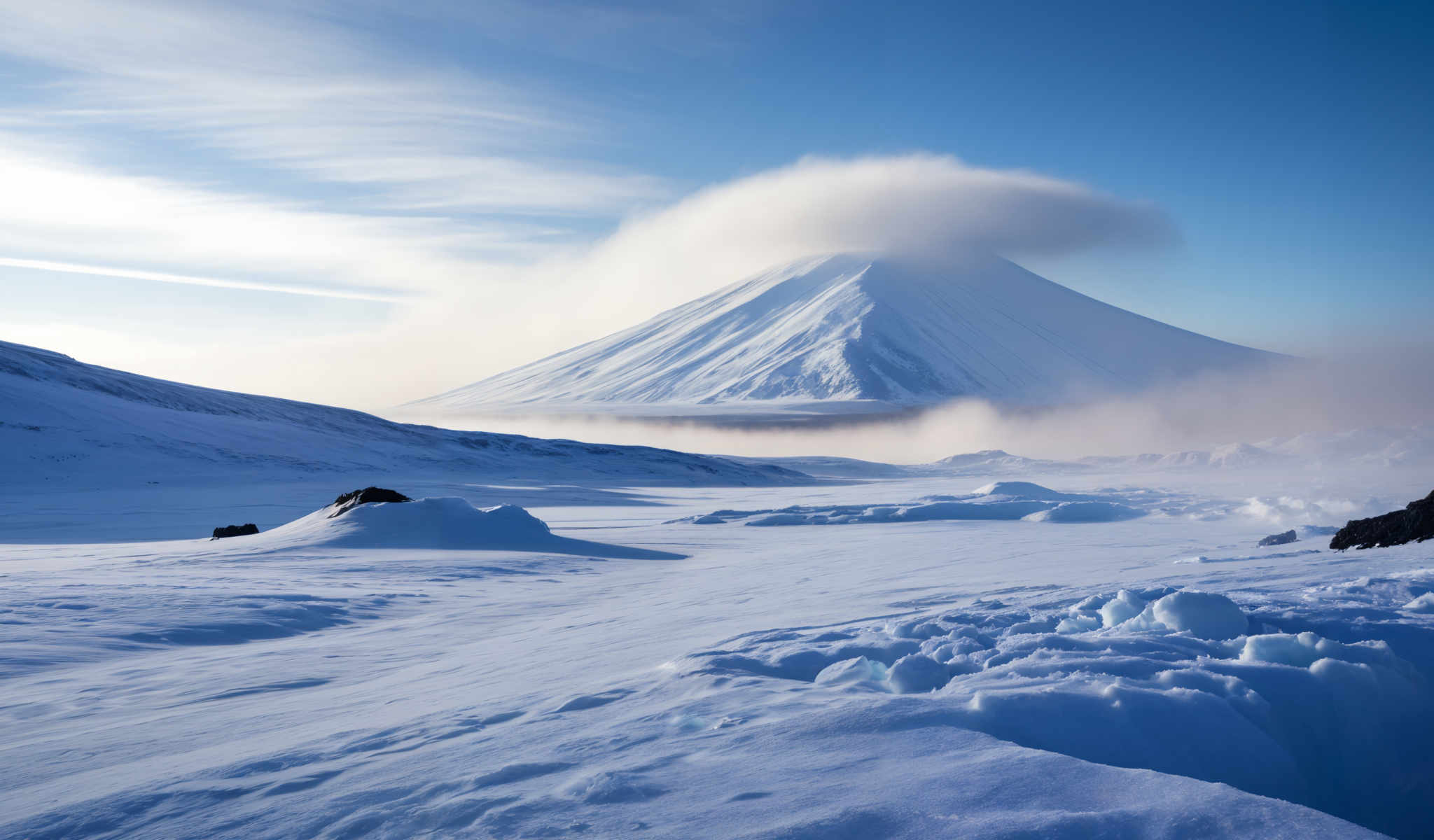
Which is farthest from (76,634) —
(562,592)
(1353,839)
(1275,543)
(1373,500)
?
(1373,500)

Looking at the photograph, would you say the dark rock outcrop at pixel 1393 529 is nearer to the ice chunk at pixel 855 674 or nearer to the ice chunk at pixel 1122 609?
the ice chunk at pixel 1122 609

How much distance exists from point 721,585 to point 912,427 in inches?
3629

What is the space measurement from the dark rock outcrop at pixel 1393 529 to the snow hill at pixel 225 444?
1410 inches

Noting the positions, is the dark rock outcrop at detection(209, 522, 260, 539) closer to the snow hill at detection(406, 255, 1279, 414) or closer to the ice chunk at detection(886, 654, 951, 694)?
the ice chunk at detection(886, 654, 951, 694)

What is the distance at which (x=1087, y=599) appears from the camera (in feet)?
21.5

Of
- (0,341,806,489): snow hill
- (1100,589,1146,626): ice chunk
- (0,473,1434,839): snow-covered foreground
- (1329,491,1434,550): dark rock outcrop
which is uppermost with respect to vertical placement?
(0,341,806,489): snow hill

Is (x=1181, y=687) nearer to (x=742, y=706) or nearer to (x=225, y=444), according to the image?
(x=742, y=706)

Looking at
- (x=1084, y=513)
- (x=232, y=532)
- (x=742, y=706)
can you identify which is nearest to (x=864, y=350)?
(x=1084, y=513)

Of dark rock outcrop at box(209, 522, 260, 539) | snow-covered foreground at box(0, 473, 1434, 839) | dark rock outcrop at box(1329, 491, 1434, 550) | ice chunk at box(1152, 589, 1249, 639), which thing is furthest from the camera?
dark rock outcrop at box(209, 522, 260, 539)

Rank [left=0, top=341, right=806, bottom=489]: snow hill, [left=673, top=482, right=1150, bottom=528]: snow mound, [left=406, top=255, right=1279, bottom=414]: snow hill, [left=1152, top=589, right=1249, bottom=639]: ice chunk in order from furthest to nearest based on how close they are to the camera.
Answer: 1. [left=406, top=255, right=1279, bottom=414]: snow hill
2. [left=0, top=341, right=806, bottom=489]: snow hill
3. [left=673, top=482, right=1150, bottom=528]: snow mound
4. [left=1152, top=589, right=1249, bottom=639]: ice chunk

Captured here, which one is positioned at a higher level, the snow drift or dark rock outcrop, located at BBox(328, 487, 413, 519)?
dark rock outcrop, located at BBox(328, 487, 413, 519)

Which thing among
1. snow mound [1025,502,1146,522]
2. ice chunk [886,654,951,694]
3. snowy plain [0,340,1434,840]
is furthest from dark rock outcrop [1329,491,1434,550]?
snow mound [1025,502,1146,522]

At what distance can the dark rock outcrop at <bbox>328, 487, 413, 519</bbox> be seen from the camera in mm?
16469

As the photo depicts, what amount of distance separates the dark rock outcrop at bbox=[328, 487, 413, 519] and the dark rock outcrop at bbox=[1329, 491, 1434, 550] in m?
14.2
